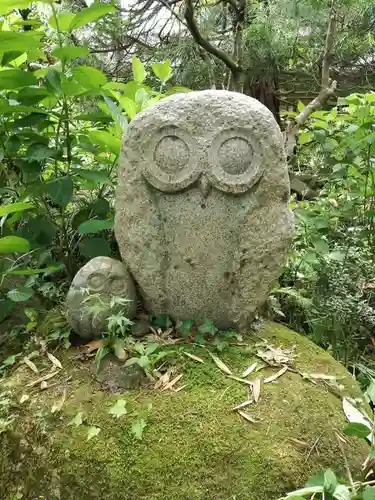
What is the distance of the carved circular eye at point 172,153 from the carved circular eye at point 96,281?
45 centimetres

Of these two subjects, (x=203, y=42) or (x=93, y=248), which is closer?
(x=93, y=248)

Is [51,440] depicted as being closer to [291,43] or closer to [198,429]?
[198,429]

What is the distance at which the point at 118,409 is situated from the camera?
1.68 meters

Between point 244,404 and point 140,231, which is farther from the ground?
point 140,231

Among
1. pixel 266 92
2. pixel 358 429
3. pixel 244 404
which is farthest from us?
pixel 266 92

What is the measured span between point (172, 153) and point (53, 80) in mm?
535

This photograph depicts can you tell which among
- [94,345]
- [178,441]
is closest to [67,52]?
A: [94,345]

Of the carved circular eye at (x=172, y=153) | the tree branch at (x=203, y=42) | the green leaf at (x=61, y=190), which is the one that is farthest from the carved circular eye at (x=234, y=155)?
the tree branch at (x=203, y=42)

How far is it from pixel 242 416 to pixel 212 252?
1.93 feet

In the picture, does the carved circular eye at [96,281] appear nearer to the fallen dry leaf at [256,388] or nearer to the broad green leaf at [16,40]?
the fallen dry leaf at [256,388]

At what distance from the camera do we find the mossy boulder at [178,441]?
1.54m

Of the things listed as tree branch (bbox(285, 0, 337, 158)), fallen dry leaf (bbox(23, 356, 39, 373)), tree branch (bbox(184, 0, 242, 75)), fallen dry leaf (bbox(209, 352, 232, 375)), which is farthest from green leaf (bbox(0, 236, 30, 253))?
tree branch (bbox(285, 0, 337, 158))

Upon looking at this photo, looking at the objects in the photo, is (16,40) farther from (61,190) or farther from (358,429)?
(358,429)

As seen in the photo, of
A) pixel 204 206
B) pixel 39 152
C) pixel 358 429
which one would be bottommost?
pixel 358 429
